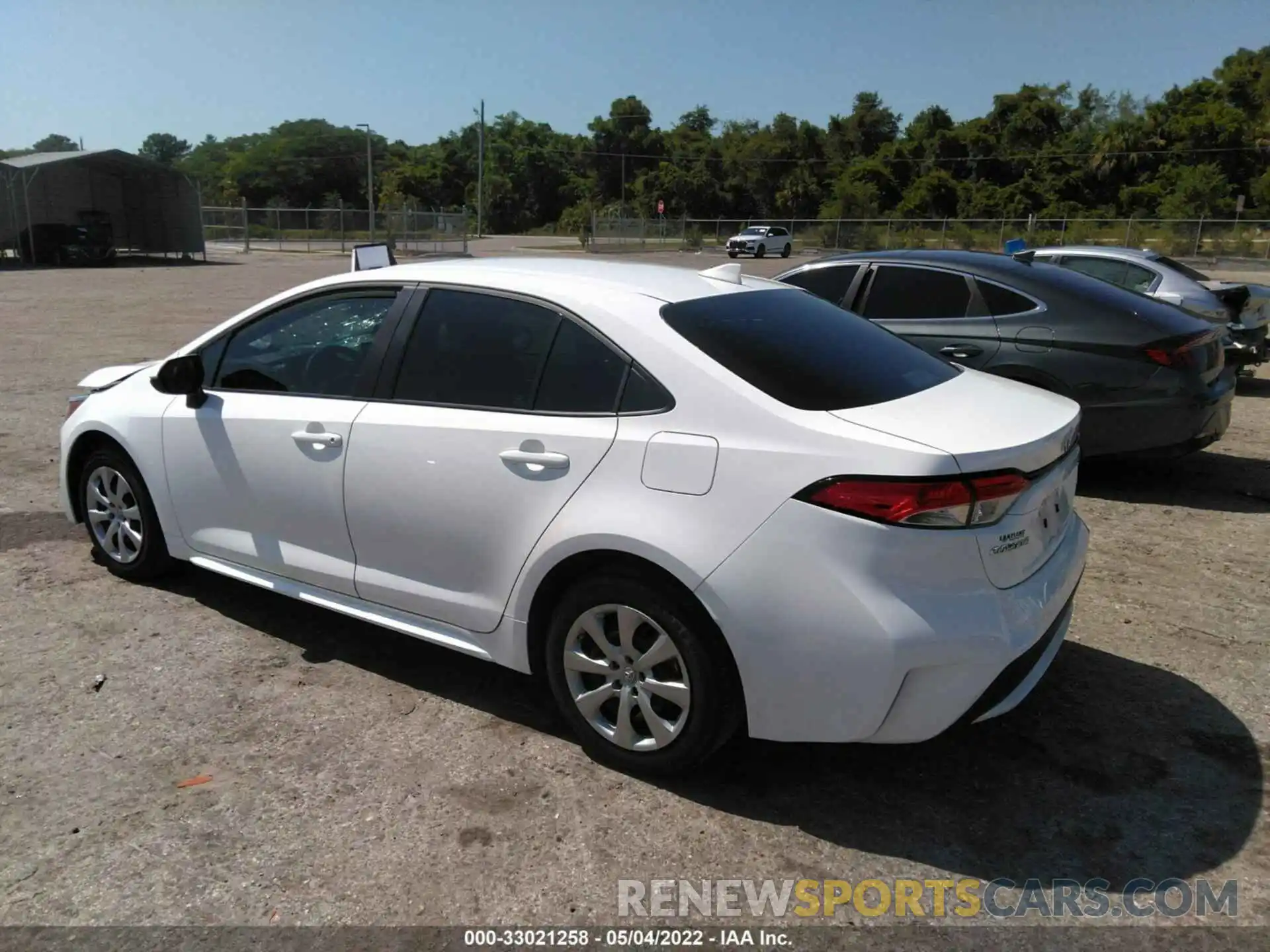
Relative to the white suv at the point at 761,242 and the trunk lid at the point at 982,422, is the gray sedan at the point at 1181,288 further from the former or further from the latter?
the white suv at the point at 761,242

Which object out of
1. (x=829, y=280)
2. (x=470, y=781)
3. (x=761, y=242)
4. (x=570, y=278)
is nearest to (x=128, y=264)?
(x=761, y=242)

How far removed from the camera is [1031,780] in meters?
3.36

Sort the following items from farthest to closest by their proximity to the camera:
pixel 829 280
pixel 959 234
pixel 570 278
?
pixel 959 234
pixel 829 280
pixel 570 278

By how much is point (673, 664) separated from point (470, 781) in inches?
32.1

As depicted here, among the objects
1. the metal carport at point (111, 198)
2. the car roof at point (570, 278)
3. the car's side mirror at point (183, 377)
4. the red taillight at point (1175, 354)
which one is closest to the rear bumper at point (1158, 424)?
the red taillight at point (1175, 354)

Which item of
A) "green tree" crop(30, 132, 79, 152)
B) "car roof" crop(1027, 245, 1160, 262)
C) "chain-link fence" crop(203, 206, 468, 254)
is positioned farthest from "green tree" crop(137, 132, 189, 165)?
"car roof" crop(1027, 245, 1160, 262)

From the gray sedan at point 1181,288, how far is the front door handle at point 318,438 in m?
8.20

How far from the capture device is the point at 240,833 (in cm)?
306

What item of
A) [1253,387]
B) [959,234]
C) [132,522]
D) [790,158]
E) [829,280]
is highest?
[790,158]

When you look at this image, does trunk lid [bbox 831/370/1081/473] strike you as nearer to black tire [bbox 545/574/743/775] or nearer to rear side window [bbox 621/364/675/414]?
rear side window [bbox 621/364/675/414]

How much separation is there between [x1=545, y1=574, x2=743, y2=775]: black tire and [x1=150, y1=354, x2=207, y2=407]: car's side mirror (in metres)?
2.12

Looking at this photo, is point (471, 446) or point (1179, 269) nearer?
point (471, 446)

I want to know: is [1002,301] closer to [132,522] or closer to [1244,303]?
[1244,303]

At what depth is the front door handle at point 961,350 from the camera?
6.83 metres
